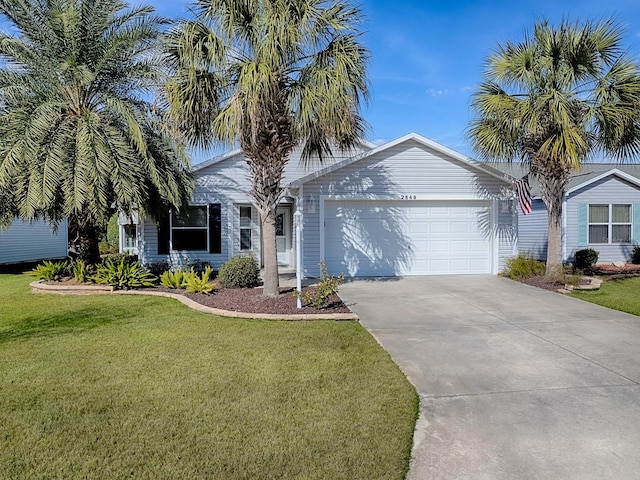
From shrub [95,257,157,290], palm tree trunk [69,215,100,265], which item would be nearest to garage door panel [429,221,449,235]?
shrub [95,257,157,290]

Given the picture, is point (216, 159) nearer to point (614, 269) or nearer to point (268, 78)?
point (268, 78)

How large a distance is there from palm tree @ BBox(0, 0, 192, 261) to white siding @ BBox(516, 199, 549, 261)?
528 inches

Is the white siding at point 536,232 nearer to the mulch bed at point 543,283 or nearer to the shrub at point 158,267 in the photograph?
the mulch bed at point 543,283

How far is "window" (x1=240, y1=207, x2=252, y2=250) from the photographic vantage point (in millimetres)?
15312

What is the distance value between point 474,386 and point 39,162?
31.2ft

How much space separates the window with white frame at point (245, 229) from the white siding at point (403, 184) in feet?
10.7

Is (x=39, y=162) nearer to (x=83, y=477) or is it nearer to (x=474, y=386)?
(x=83, y=477)

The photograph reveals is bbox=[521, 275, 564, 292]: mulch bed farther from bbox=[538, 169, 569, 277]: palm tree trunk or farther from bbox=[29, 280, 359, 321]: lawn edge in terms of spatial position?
bbox=[29, 280, 359, 321]: lawn edge

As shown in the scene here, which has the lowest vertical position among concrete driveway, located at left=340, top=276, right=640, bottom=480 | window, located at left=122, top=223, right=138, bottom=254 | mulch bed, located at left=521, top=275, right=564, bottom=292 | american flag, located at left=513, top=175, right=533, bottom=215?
concrete driveway, located at left=340, top=276, right=640, bottom=480

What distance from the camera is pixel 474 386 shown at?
468 centimetres

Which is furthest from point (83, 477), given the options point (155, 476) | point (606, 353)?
point (606, 353)

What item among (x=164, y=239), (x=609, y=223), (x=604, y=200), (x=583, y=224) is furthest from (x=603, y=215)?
(x=164, y=239)

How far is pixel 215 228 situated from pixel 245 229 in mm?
999

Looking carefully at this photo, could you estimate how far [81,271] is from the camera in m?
11.4
